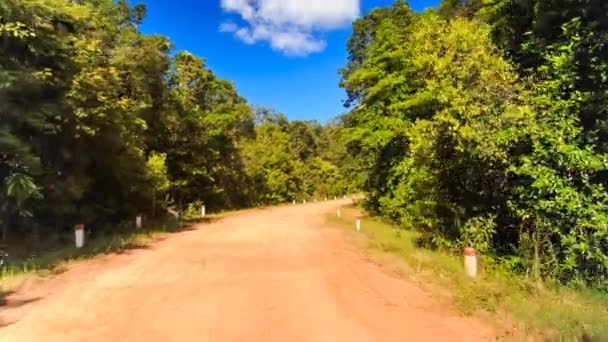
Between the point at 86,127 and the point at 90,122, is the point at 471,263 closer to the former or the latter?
the point at 86,127

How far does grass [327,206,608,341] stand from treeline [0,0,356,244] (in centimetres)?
915

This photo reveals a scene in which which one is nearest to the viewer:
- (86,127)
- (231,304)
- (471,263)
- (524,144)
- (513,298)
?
(231,304)

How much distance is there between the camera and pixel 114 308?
24.7 feet

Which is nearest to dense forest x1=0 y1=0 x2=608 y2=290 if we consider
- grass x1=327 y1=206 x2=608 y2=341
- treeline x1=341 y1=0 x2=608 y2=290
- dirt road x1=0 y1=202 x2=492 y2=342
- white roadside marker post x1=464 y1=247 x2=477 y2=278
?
treeline x1=341 y1=0 x2=608 y2=290

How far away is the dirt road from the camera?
6348mm

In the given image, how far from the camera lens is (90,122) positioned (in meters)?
14.9

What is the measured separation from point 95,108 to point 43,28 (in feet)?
9.29

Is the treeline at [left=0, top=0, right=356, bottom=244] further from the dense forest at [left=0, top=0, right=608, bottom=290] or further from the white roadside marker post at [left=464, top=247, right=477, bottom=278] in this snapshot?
the white roadside marker post at [left=464, top=247, right=477, bottom=278]

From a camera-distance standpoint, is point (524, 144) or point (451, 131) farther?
point (451, 131)

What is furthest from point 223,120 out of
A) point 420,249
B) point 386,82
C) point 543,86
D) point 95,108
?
point 543,86

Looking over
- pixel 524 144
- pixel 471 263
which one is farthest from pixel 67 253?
pixel 524 144

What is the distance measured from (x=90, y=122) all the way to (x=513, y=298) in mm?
12535

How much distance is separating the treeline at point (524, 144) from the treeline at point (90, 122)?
950 cm

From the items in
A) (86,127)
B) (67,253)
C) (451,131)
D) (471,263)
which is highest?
(86,127)
